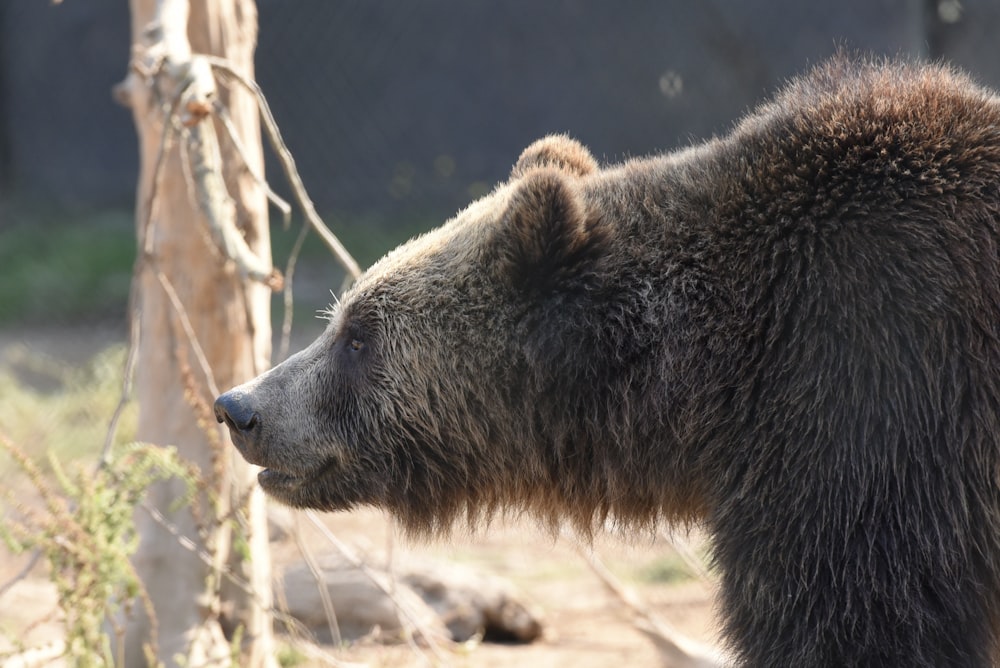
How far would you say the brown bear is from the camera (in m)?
2.63

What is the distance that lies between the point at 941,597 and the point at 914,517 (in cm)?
18

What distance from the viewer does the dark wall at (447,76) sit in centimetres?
1040

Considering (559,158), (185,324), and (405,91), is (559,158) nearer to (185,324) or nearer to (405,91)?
(185,324)

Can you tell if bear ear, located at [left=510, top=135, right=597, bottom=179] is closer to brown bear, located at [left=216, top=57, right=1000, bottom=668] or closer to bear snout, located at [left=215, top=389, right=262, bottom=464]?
brown bear, located at [left=216, top=57, right=1000, bottom=668]

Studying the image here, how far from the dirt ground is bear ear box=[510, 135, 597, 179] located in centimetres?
150

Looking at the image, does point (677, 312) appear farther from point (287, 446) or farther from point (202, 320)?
point (202, 320)

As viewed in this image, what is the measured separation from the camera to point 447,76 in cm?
1122

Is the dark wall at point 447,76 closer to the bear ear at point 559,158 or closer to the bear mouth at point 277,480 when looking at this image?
the bear ear at point 559,158

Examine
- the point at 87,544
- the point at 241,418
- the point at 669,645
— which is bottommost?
the point at 669,645

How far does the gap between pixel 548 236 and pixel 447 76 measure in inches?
335

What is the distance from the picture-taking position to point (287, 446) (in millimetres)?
3441

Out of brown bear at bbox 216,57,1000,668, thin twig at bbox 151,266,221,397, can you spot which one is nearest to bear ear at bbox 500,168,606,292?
brown bear at bbox 216,57,1000,668

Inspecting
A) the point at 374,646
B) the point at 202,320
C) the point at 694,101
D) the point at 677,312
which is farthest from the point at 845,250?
the point at 694,101

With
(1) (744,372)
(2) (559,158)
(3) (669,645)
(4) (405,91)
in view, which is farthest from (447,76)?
(1) (744,372)
